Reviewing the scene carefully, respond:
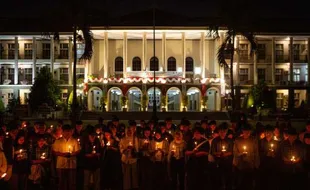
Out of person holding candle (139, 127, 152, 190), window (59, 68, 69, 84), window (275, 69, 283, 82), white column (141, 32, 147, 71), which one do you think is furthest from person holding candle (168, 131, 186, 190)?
window (275, 69, 283, 82)

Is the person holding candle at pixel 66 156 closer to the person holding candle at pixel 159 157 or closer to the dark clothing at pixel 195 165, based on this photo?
the person holding candle at pixel 159 157

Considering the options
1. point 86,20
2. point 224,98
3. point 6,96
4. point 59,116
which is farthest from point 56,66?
point 86,20

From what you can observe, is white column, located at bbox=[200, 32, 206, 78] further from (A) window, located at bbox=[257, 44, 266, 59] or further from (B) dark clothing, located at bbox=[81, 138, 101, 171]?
(B) dark clothing, located at bbox=[81, 138, 101, 171]

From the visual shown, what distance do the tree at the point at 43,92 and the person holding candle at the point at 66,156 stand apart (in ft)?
101

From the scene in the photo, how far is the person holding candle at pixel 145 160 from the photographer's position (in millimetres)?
12516

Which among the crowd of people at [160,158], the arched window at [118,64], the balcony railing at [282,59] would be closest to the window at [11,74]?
the arched window at [118,64]

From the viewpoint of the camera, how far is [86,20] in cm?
2989

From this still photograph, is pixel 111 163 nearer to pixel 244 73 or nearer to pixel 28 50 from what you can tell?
pixel 244 73

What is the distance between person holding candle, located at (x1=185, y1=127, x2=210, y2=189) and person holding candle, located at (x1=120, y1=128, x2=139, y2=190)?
4.90 feet

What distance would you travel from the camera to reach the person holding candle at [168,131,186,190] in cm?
1210

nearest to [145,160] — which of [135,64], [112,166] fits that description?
[112,166]

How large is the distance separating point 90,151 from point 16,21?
48.2 metres

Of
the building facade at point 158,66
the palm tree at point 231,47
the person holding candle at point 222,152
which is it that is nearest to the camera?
the person holding candle at point 222,152

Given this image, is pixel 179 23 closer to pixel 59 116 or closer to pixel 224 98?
pixel 224 98
